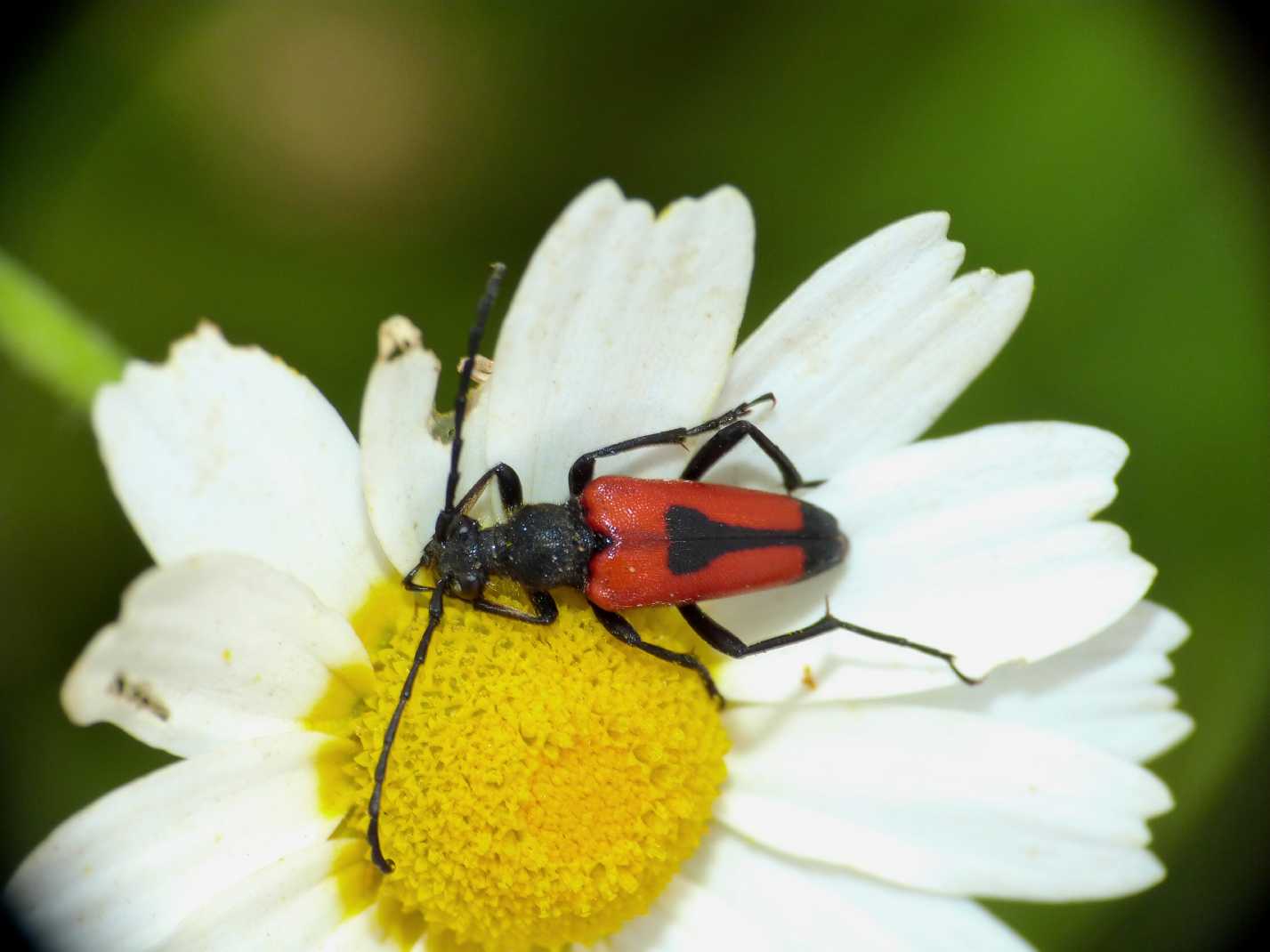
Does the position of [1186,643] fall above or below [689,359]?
below

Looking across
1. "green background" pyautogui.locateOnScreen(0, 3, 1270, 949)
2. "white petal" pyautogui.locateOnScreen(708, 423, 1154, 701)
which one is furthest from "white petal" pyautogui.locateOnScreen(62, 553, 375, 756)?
"green background" pyautogui.locateOnScreen(0, 3, 1270, 949)

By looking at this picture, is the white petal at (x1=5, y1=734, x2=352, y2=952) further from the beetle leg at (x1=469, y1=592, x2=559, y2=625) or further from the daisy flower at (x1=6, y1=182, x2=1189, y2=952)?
the beetle leg at (x1=469, y1=592, x2=559, y2=625)

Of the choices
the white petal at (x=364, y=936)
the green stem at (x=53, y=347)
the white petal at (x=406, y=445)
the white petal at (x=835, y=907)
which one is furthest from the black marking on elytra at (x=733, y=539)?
the green stem at (x=53, y=347)

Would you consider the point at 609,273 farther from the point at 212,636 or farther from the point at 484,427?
the point at 212,636

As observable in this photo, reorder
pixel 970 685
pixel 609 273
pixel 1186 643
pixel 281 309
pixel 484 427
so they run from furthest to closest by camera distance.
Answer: pixel 281 309 < pixel 1186 643 < pixel 970 685 < pixel 484 427 < pixel 609 273

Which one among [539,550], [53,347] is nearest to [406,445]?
[539,550]

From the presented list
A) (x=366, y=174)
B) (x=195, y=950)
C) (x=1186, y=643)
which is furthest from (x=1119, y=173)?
(x=195, y=950)

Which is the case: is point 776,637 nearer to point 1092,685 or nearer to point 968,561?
point 968,561
